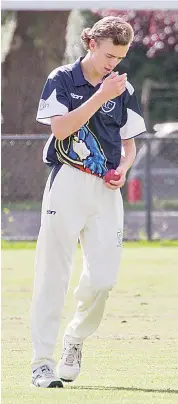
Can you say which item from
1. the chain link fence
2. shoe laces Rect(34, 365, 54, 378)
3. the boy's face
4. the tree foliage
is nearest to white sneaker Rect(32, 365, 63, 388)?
shoe laces Rect(34, 365, 54, 378)

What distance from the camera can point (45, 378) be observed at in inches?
232

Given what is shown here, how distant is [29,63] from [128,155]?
62.2 feet

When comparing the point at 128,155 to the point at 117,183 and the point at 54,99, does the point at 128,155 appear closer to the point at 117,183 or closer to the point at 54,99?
the point at 117,183

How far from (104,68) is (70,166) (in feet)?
1.59

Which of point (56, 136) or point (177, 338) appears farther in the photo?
point (177, 338)

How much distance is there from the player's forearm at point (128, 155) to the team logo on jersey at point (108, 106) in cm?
27

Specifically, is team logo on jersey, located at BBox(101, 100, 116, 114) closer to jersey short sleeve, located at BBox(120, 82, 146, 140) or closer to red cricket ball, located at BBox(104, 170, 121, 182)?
jersey short sleeve, located at BBox(120, 82, 146, 140)

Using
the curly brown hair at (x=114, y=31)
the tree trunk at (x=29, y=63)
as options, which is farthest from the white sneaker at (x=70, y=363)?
the tree trunk at (x=29, y=63)

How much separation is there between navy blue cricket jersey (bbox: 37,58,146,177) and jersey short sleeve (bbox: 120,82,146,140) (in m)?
0.08

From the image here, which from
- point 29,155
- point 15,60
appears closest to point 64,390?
point 29,155

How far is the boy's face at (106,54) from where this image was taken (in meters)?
5.82

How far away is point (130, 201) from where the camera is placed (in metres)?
18.3

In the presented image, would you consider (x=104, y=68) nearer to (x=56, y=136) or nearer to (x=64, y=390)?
(x=56, y=136)

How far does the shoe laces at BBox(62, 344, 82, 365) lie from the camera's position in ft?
20.2
